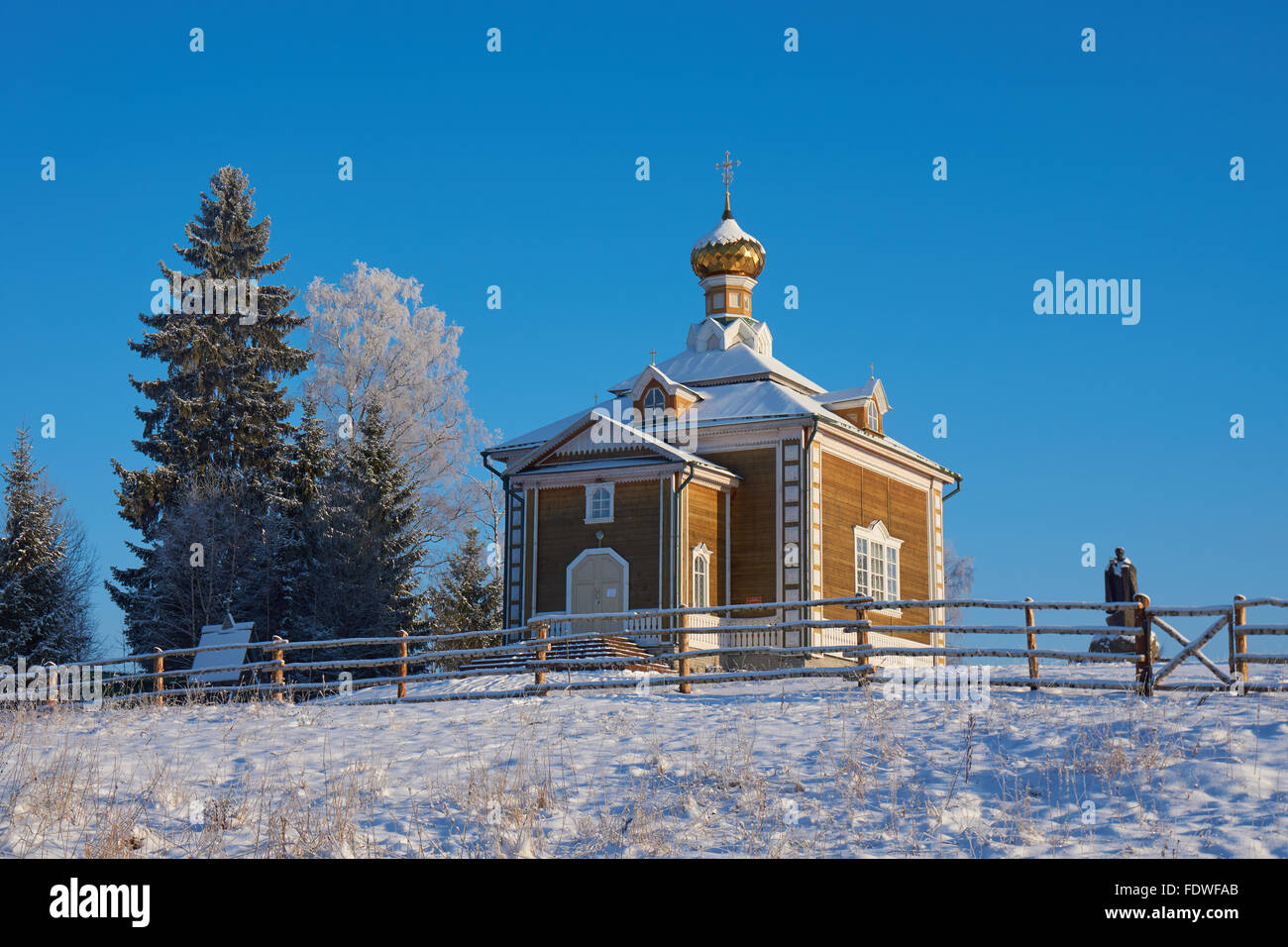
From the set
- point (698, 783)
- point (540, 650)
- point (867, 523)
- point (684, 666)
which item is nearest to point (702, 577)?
point (867, 523)

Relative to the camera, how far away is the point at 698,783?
12008 millimetres

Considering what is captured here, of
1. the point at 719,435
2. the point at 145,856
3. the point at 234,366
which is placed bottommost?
the point at 145,856

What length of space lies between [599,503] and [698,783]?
16687 mm

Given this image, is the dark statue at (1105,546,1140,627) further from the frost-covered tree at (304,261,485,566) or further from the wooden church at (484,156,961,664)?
the frost-covered tree at (304,261,485,566)

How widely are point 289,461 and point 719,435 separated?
14.6 m

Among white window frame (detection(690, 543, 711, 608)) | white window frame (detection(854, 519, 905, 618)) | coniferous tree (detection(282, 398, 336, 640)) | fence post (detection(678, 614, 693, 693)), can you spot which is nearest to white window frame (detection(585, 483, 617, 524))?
white window frame (detection(690, 543, 711, 608))

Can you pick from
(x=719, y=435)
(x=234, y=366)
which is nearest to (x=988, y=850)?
(x=719, y=435)

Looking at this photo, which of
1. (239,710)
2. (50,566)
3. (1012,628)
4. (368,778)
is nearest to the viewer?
(368,778)

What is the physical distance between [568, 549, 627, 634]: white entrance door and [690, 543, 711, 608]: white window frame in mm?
1458

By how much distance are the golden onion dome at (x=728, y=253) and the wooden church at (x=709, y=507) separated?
19.4 ft

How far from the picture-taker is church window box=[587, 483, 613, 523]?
28.3 meters

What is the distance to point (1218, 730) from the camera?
13367mm

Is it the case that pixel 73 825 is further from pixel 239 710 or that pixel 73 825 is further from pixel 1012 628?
pixel 1012 628
